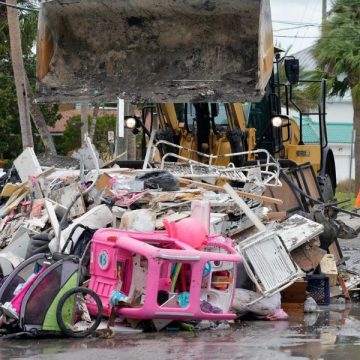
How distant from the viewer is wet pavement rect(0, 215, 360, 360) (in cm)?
770

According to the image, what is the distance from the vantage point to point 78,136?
154ft

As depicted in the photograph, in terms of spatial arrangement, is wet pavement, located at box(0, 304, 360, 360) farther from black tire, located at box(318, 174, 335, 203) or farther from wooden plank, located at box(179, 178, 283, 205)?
black tire, located at box(318, 174, 335, 203)

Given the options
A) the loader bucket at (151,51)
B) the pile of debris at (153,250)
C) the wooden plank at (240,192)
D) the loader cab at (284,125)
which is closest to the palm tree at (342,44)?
the loader cab at (284,125)

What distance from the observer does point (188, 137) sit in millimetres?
13891

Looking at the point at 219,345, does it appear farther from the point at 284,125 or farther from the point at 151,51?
the point at 284,125

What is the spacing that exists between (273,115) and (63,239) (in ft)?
16.8

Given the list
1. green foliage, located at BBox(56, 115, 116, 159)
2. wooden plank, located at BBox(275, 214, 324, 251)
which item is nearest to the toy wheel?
wooden plank, located at BBox(275, 214, 324, 251)

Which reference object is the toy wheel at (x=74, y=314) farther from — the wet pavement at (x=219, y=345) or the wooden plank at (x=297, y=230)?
the wooden plank at (x=297, y=230)

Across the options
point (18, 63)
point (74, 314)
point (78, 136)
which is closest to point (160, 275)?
point (74, 314)

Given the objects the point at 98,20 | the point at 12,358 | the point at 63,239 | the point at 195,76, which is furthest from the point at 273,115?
the point at 12,358

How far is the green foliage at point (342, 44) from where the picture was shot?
30016 millimetres

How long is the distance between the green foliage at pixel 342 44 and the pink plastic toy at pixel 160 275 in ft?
71.0

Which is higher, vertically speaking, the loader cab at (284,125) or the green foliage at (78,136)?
the loader cab at (284,125)

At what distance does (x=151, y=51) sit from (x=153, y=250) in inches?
182
